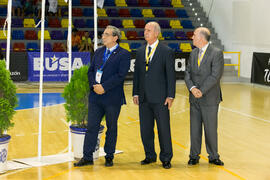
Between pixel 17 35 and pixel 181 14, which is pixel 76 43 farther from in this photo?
pixel 181 14

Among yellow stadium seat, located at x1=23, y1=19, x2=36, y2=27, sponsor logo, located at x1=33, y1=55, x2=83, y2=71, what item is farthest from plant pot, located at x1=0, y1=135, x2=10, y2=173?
yellow stadium seat, located at x1=23, y1=19, x2=36, y2=27

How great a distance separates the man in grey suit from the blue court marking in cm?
569

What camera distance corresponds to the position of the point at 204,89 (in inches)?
226

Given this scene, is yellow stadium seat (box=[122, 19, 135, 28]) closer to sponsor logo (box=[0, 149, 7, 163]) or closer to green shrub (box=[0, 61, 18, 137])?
green shrub (box=[0, 61, 18, 137])

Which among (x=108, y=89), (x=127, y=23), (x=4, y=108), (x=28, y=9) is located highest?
(x=28, y=9)

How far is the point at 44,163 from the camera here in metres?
5.86

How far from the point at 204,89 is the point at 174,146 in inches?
61.2

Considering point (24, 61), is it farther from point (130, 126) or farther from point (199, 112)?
point (199, 112)

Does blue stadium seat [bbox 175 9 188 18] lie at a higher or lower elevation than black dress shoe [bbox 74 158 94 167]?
higher

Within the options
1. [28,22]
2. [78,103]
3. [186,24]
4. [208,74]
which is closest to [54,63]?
[28,22]

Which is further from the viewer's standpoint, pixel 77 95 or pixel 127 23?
pixel 127 23

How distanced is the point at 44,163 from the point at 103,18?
1425 cm

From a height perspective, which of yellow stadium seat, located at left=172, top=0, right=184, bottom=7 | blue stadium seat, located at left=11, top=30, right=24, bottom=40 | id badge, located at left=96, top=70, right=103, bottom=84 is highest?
yellow stadium seat, located at left=172, top=0, right=184, bottom=7

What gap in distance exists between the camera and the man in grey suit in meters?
5.78
